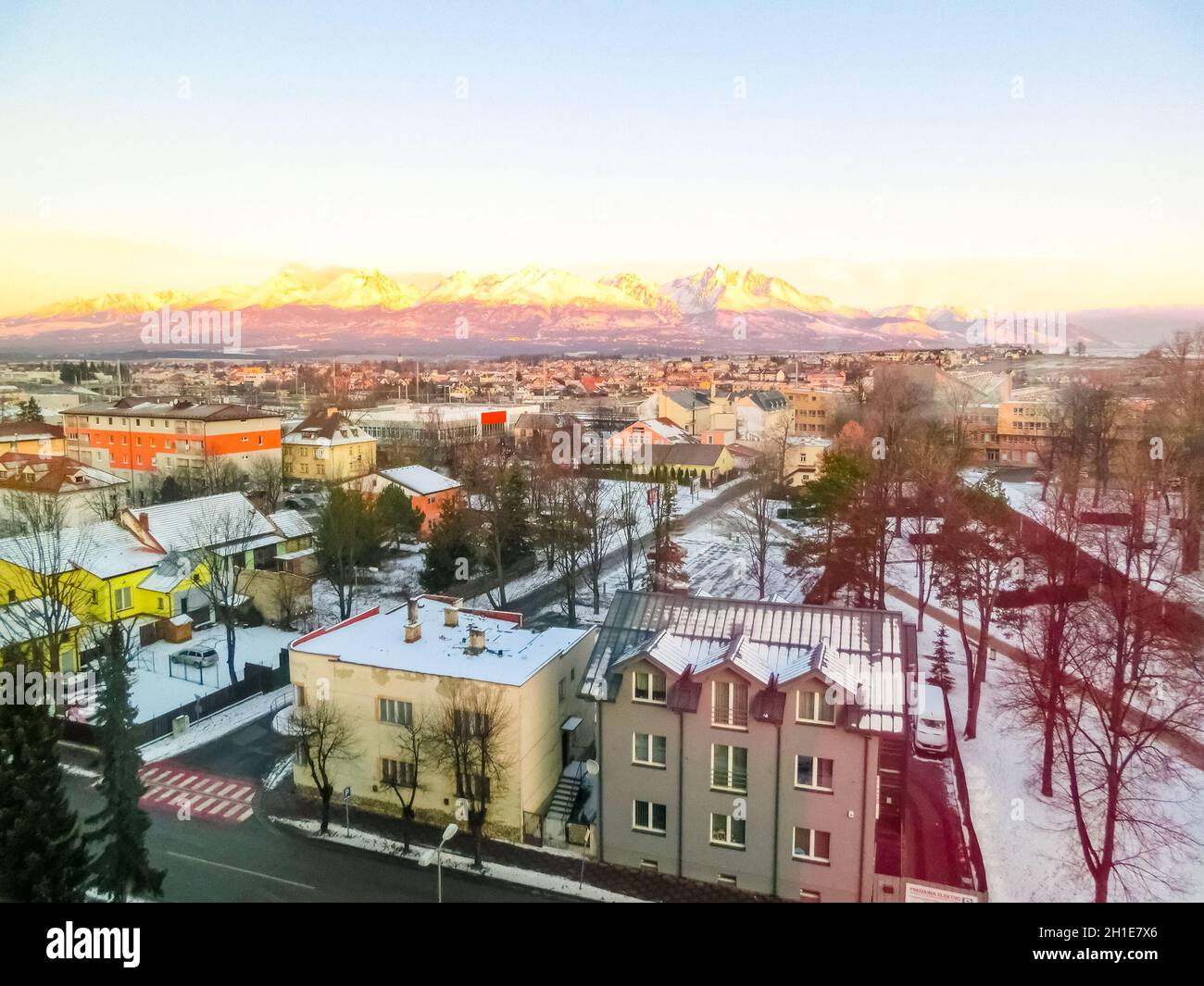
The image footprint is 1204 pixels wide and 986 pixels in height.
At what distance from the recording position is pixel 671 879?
31.1 ft

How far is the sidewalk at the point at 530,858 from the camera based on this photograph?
9.16 metres

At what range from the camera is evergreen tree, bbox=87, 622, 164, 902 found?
8.08m

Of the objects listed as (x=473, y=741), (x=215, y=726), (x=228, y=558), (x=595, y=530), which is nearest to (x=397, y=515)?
(x=228, y=558)

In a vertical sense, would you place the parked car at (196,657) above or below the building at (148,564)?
below

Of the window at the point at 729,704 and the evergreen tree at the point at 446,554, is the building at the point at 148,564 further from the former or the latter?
the window at the point at 729,704

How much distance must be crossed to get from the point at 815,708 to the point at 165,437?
31049mm

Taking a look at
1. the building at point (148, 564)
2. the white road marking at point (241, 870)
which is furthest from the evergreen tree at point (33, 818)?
the building at point (148, 564)

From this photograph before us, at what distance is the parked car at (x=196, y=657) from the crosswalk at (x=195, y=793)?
13.1 ft

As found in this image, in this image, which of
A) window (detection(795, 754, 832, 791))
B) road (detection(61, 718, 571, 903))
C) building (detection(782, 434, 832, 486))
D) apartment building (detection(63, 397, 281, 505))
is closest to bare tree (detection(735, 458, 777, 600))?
building (detection(782, 434, 832, 486))

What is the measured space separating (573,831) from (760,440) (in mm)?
33771

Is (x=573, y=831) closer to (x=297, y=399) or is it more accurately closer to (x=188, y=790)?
(x=188, y=790)

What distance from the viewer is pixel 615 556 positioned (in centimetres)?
2516

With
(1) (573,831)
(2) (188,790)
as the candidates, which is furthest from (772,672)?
(2) (188,790)

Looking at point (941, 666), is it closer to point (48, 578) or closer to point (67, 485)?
point (48, 578)
